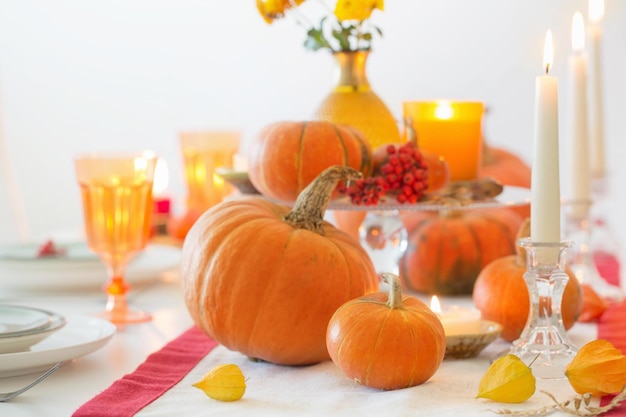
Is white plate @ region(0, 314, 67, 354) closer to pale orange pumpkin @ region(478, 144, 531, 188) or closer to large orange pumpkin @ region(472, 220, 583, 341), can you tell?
large orange pumpkin @ region(472, 220, 583, 341)

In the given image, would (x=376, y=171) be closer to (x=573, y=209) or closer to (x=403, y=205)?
(x=403, y=205)

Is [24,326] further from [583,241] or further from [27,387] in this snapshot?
[583,241]

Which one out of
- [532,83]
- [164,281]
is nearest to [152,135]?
[532,83]

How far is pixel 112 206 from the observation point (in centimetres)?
139

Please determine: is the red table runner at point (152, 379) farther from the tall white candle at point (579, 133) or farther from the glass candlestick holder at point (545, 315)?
the tall white candle at point (579, 133)

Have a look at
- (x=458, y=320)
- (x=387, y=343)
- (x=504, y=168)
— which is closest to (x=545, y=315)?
(x=458, y=320)

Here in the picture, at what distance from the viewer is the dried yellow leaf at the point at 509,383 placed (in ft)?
2.78

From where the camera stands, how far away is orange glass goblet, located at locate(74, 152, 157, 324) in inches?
54.4

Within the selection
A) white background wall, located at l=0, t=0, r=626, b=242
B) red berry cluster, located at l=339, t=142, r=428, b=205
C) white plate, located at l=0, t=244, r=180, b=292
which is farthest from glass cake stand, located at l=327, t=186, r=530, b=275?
white background wall, located at l=0, t=0, r=626, b=242

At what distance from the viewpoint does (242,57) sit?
168 inches

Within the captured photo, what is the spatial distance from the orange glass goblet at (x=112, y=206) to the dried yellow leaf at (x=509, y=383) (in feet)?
2.15

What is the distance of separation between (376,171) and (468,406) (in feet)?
1.51

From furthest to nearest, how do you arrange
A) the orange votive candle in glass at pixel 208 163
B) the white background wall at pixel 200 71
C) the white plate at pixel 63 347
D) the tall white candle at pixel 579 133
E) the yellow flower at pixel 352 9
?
1. the white background wall at pixel 200 71
2. the orange votive candle in glass at pixel 208 163
3. the tall white candle at pixel 579 133
4. the yellow flower at pixel 352 9
5. the white plate at pixel 63 347

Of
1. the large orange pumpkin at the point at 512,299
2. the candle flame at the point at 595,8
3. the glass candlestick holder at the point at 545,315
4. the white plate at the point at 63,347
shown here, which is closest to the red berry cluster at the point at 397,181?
the large orange pumpkin at the point at 512,299
